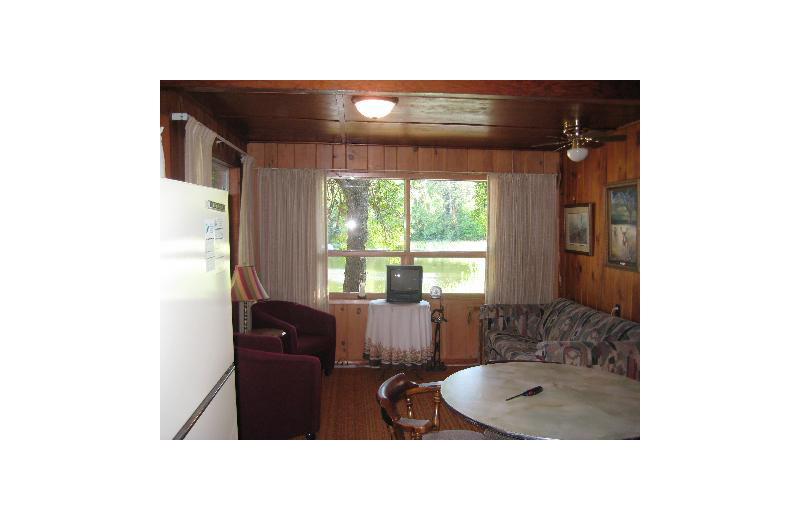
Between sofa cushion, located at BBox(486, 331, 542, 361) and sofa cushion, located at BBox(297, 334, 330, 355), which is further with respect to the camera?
sofa cushion, located at BBox(297, 334, 330, 355)

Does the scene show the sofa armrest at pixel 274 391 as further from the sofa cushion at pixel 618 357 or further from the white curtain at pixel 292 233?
the white curtain at pixel 292 233

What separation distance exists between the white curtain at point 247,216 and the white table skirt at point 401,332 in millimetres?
1322

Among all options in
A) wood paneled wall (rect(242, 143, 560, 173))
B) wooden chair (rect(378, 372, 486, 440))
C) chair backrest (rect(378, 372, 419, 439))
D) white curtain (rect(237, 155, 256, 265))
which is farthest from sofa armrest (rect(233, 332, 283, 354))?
wood paneled wall (rect(242, 143, 560, 173))

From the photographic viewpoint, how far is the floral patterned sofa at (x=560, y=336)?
3.61m

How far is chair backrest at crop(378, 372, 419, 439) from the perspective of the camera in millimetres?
2225

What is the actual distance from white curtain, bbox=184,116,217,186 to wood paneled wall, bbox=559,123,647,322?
332cm

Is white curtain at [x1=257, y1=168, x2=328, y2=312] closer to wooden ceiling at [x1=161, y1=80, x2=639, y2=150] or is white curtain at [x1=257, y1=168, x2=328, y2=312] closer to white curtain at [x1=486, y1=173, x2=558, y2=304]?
wooden ceiling at [x1=161, y1=80, x2=639, y2=150]

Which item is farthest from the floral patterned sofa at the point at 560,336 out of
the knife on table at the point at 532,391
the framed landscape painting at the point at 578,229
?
the knife on table at the point at 532,391

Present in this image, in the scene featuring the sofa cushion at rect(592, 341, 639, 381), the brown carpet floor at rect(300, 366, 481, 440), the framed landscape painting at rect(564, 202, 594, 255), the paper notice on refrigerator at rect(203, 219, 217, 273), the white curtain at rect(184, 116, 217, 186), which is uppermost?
the white curtain at rect(184, 116, 217, 186)

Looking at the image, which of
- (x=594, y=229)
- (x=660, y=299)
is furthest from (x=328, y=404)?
(x=660, y=299)

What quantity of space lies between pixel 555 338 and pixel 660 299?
3527 mm

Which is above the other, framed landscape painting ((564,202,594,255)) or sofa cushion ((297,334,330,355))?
framed landscape painting ((564,202,594,255))

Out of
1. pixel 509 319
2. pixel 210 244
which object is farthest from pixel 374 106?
pixel 509 319

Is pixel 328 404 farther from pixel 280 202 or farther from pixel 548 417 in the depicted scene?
pixel 548 417
